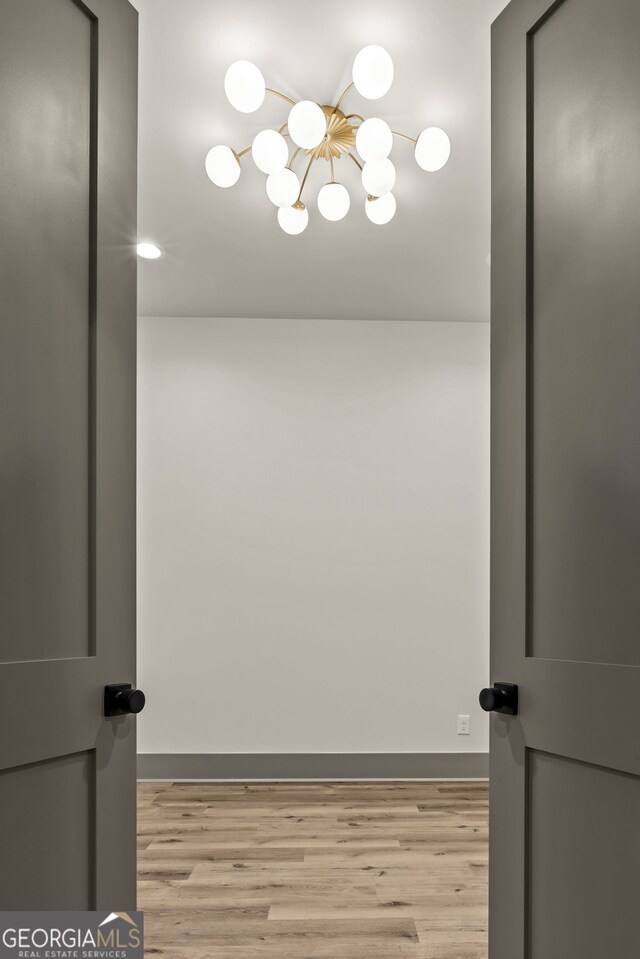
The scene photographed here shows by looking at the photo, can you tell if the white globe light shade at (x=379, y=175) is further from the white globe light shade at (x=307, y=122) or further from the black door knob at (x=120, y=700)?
the black door knob at (x=120, y=700)

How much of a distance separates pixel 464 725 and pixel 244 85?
11.6 ft

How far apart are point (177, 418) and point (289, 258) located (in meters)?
1.32

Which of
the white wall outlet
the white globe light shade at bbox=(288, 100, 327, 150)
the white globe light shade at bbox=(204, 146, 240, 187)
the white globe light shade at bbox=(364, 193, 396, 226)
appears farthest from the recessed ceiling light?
the white wall outlet

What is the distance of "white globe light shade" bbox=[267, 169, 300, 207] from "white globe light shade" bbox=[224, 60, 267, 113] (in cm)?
41

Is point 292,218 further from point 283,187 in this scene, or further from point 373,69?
point 373,69

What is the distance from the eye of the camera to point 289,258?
11.4ft

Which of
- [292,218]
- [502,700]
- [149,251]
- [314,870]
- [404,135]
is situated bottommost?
[314,870]

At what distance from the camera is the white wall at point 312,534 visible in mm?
4211

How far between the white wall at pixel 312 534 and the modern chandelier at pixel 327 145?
1.77 metres

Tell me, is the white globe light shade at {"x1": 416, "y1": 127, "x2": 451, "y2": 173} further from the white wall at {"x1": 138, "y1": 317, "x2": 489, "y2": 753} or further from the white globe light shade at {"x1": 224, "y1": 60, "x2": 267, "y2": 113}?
the white wall at {"x1": 138, "y1": 317, "x2": 489, "y2": 753}

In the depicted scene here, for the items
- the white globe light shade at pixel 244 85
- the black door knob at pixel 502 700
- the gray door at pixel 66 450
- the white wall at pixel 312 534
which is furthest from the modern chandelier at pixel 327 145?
the white wall at pixel 312 534

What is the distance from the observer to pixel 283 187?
2330 millimetres

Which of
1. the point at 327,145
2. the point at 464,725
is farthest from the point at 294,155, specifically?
the point at 464,725

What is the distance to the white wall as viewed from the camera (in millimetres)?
4211
